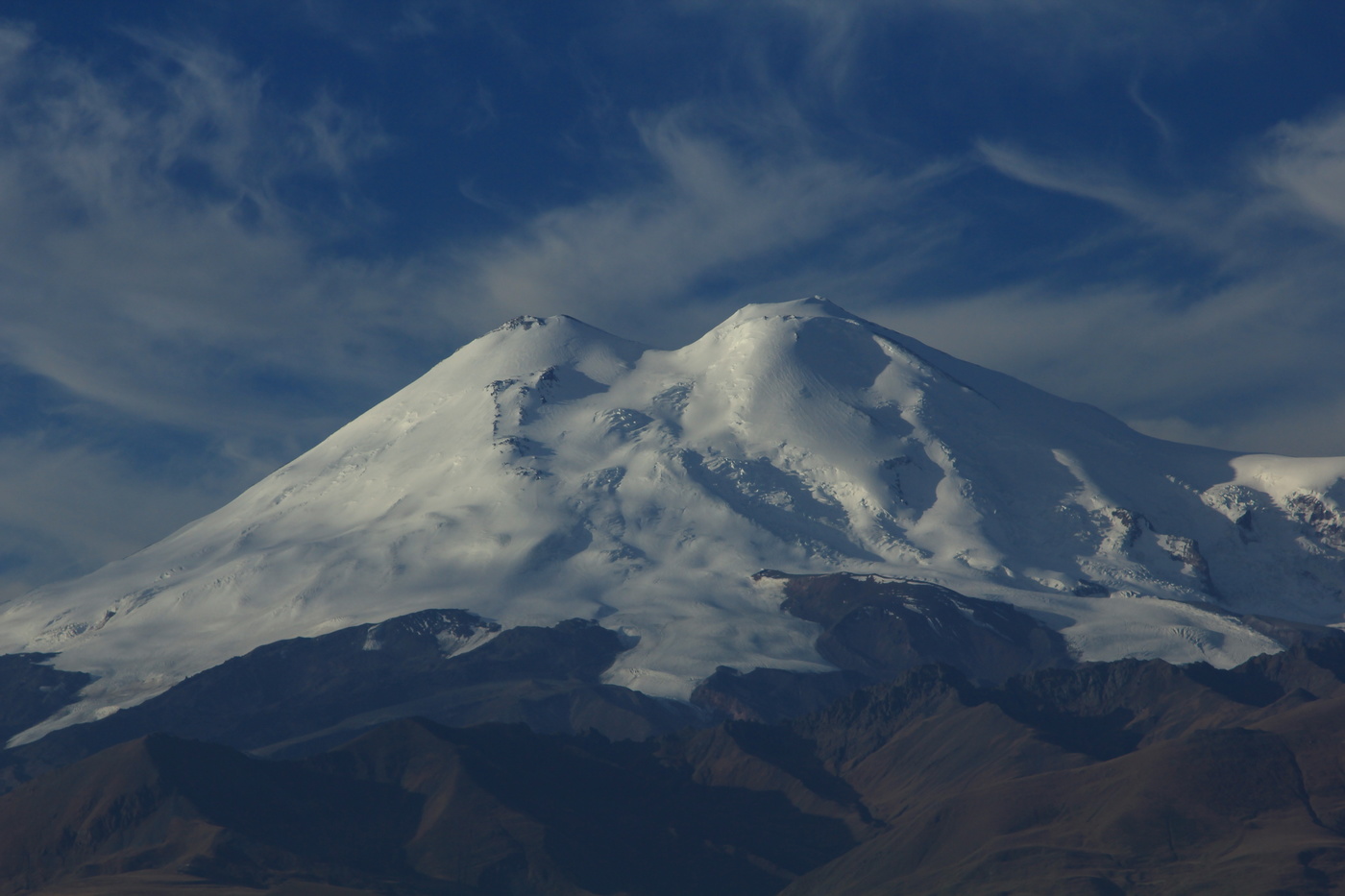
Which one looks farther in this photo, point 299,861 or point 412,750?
point 412,750

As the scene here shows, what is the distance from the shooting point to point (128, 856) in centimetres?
12812

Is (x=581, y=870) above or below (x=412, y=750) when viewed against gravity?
below

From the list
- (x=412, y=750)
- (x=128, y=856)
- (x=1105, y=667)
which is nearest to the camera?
(x=128, y=856)

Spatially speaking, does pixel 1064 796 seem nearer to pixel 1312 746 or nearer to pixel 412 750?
pixel 1312 746

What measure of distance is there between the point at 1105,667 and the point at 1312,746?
52.6 metres

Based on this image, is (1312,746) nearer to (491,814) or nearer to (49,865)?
(491,814)

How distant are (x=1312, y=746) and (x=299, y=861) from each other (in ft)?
253

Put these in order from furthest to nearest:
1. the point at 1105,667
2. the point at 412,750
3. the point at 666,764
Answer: the point at 1105,667 → the point at 666,764 → the point at 412,750

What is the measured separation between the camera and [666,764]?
168125 mm

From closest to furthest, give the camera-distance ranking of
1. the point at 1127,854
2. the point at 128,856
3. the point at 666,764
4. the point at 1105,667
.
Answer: the point at 1127,854, the point at 128,856, the point at 666,764, the point at 1105,667

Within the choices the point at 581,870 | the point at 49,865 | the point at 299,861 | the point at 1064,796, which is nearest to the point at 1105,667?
the point at 1064,796

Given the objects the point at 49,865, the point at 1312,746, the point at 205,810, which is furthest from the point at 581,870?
the point at 1312,746

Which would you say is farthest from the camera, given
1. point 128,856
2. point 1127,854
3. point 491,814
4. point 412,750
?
point 412,750

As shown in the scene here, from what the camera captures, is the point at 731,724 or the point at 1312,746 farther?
the point at 731,724
